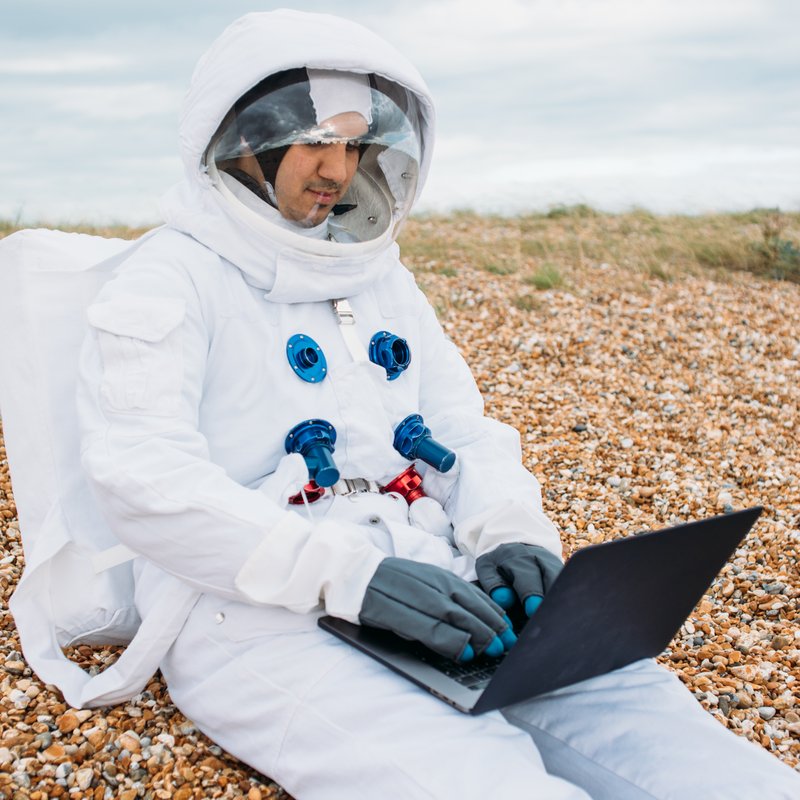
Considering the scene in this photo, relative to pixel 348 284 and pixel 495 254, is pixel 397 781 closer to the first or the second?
pixel 348 284

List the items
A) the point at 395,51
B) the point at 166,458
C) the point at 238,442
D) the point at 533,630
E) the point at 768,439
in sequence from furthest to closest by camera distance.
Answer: the point at 768,439
the point at 395,51
the point at 238,442
the point at 166,458
the point at 533,630

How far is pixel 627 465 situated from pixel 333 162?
3046 mm

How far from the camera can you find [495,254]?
9.33 m

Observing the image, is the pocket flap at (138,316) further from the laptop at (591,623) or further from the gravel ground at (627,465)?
the gravel ground at (627,465)

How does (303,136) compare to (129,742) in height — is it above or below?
above

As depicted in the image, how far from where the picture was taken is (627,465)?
516 centimetres

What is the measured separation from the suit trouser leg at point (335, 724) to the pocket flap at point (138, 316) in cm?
68

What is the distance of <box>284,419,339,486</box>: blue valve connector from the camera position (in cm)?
246

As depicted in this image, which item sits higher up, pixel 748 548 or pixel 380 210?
pixel 380 210

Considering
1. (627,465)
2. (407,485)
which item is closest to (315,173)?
(407,485)

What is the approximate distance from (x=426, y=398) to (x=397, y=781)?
1.35 metres

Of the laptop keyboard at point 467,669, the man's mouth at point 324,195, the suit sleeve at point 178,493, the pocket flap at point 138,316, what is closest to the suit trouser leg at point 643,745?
the laptop keyboard at point 467,669

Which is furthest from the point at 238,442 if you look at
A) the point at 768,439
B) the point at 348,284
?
the point at 768,439

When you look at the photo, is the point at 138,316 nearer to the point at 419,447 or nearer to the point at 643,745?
the point at 419,447
